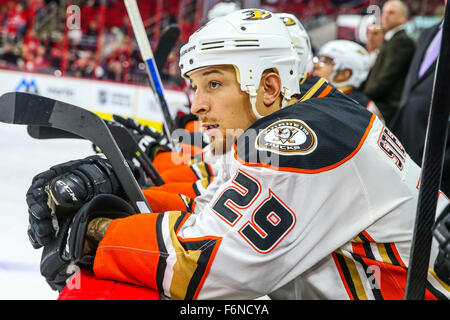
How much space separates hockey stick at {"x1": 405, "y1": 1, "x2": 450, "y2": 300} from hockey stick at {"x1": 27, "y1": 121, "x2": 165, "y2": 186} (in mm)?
758

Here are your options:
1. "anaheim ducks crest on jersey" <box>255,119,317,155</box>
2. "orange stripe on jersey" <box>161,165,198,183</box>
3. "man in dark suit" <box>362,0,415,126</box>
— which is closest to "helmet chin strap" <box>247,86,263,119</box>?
"anaheim ducks crest on jersey" <box>255,119,317,155</box>

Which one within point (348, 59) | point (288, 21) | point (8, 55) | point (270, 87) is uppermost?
point (288, 21)

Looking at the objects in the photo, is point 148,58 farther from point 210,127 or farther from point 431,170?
point 431,170

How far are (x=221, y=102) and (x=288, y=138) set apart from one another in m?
Answer: 0.23

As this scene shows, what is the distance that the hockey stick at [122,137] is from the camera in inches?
46.6

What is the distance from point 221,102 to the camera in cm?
112

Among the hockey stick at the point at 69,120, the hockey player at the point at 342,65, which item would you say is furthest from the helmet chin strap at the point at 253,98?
the hockey player at the point at 342,65

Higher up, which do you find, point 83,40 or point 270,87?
point 270,87

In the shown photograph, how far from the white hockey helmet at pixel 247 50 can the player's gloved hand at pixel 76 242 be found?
0.35 meters

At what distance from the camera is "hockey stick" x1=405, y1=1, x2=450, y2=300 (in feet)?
2.29

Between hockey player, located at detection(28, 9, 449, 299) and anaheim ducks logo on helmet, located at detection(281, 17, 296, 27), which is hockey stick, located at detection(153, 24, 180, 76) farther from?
hockey player, located at detection(28, 9, 449, 299)

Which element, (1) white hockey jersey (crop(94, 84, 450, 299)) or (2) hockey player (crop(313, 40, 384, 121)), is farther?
(2) hockey player (crop(313, 40, 384, 121))

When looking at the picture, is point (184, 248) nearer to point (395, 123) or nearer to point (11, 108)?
point (11, 108)

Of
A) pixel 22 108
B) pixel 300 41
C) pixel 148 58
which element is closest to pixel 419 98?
pixel 300 41
